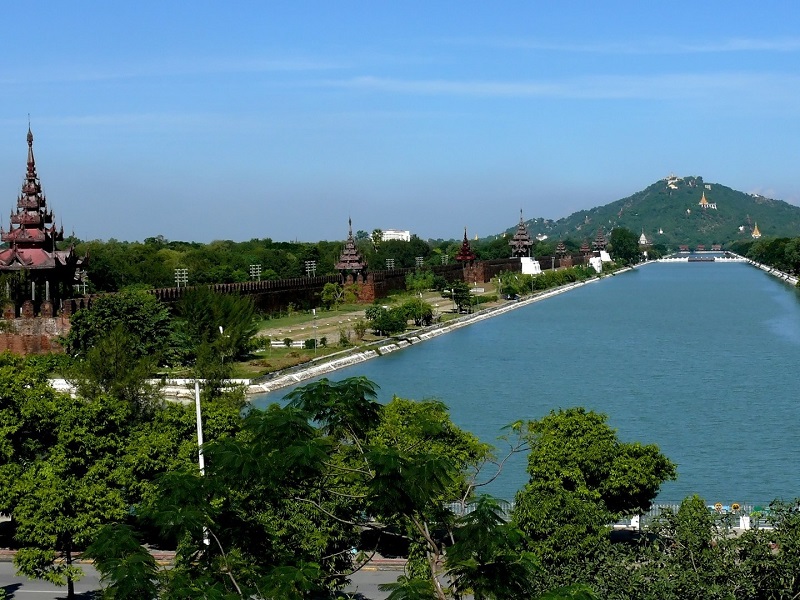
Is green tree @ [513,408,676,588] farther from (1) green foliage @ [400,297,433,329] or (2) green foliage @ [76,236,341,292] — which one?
(2) green foliage @ [76,236,341,292]

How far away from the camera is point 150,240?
439ft

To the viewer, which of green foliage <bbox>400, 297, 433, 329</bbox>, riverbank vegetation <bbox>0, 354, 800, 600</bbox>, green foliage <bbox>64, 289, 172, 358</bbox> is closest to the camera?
riverbank vegetation <bbox>0, 354, 800, 600</bbox>

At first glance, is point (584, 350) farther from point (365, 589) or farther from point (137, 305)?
point (365, 589)

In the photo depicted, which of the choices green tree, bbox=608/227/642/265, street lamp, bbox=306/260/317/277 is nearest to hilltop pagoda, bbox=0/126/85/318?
street lamp, bbox=306/260/317/277

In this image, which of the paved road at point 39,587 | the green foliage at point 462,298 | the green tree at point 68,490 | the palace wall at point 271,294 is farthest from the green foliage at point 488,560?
the green foliage at point 462,298

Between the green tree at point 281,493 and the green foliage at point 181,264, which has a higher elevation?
the green foliage at point 181,264

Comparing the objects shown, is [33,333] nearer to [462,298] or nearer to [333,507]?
[333,507]

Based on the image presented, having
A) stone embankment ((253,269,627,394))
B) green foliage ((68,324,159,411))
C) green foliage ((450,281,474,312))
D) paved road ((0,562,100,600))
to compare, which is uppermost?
green foliage ((68,324,159,411))

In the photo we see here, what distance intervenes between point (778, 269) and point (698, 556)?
132605mm

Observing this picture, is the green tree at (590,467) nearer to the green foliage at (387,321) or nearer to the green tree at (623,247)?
the green foliage at (387,321)

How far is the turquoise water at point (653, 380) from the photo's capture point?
2881 cm

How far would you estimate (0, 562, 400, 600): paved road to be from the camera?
17453mm

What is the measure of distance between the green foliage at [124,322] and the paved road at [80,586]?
73.3ft

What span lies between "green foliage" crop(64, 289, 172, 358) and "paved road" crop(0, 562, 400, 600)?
22.3 meters
